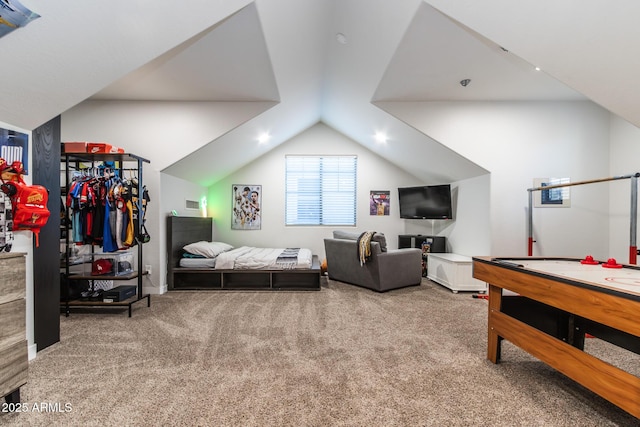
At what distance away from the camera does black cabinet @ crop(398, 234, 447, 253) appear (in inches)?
207

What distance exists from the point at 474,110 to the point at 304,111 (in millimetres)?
2671

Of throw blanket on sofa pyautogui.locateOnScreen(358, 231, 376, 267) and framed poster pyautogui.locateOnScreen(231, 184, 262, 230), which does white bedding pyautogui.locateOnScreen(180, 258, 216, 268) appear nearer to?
framed poster pyautogui.locateOnScreen(231, 184, 262, 230)

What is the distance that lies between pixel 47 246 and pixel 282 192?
4117 mm

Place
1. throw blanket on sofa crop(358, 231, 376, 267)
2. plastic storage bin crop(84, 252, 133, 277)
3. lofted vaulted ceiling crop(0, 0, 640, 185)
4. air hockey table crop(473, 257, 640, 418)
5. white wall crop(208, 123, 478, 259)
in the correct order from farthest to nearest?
white wall crop(208, 123, 478, 259), throw blanket on sofa crop(358, 231, 376, 267), plastic storage bin crop(84, 252, 133, 277), lofted vaulted ceiling crop(0, 0, 640, 185), air hockey table crop(473, 257, 640, 418)

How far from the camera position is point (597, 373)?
146 centimetres

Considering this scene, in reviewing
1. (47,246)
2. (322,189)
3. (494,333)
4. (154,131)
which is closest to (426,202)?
Result: (322,189)

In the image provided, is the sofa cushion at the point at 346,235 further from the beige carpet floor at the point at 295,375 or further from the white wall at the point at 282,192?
the beige carpet floor at the point at 295,375

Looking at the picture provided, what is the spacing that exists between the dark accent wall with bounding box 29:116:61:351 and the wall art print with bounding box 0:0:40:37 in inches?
42.7

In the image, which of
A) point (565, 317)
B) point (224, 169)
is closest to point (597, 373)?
point (565, 317)

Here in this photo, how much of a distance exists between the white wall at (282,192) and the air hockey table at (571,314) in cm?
370

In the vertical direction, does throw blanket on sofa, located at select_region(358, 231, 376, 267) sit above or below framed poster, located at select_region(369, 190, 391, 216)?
below

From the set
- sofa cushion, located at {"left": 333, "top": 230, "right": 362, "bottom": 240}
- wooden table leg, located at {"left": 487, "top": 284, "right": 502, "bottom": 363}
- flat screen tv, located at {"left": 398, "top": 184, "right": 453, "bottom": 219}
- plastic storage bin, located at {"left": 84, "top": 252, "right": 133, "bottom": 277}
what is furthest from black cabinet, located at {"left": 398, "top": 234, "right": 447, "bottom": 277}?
plastic storage bin, located at {"left": 84, "top": 252, "right": 133, "bottom": 277}

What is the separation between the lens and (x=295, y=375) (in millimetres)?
1986

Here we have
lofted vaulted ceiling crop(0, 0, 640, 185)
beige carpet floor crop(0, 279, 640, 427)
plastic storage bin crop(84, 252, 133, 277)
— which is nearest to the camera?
beige carpet floor crop(0, 279, 640, 427)
